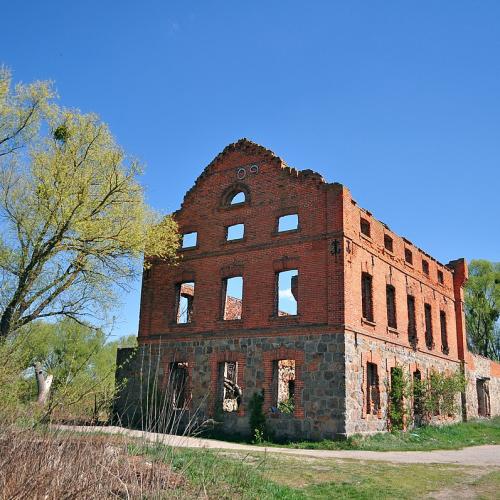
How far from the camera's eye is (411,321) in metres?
22.8

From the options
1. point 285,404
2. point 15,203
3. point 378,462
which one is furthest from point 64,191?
point 378,462

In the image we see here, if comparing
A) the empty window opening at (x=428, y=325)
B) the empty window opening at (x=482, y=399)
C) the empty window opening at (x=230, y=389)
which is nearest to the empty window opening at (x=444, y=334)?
the empty window opening at (x=428, y=325)

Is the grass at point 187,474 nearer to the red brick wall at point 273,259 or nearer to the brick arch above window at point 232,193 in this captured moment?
the red brick wall at point 273,259

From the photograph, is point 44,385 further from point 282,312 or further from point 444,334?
point 444,334

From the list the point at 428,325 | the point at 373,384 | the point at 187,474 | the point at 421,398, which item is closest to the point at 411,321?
the point at 428,325

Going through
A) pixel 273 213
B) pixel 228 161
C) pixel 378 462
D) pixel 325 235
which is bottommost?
pixel 378 462

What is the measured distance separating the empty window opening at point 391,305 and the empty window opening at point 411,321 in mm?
1615

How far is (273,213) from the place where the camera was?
19250 mm

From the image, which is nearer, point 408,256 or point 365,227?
point 365,227

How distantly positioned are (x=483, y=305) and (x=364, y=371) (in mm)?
36995

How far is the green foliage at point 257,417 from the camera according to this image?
16703 millimetres

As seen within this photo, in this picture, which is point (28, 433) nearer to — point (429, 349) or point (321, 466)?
point (321, 466)

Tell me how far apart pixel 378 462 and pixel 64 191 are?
463 inches

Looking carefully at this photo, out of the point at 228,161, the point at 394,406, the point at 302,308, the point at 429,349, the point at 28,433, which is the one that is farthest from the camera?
Result: the point at 429,349
